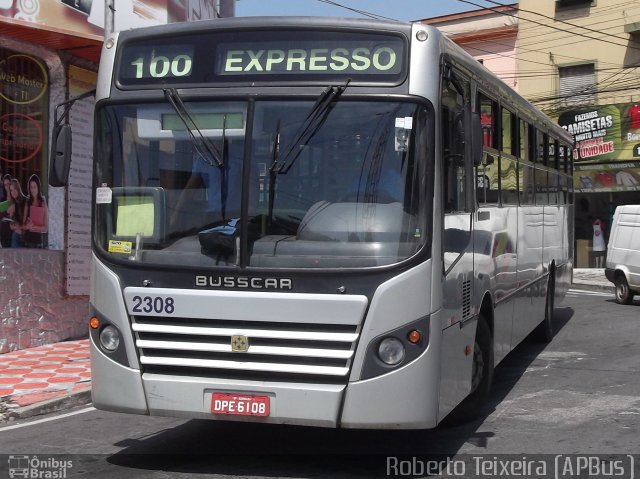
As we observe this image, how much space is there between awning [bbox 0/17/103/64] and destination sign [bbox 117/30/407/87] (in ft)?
17.4

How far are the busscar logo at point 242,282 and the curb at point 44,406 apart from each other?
331 cm

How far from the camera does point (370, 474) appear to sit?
5.96 m

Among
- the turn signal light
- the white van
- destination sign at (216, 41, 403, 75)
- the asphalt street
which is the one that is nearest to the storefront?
the white van

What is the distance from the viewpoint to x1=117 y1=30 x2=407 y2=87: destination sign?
5816mm

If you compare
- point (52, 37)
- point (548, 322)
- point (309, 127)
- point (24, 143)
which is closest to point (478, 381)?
point (309, 127)

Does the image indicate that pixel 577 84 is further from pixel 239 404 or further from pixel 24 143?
pixel 239 404

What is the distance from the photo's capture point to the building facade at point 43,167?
11.5m

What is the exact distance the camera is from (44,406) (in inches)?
329

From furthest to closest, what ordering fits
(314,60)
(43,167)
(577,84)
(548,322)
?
1. (577,84)
2. (548,322)
3. (43,167)
4. (314,60)

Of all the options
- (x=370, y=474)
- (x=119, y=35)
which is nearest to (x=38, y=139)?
(x=119, y=35)

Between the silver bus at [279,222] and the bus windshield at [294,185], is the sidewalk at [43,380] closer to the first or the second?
the silver bus at [279,222]

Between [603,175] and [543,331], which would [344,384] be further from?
[603,175]

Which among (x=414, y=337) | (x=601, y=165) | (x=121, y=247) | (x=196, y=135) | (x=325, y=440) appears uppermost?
(x=601, y=165)

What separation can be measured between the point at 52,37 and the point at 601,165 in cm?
2005
